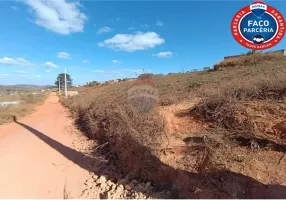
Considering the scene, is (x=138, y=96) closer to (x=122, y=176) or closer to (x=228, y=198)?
(x=122, y=176)

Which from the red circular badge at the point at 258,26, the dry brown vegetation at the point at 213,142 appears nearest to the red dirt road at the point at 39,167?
the dry brown vegetation at the point at 213,142

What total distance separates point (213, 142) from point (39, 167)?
15.8 feet

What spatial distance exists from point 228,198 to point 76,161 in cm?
462

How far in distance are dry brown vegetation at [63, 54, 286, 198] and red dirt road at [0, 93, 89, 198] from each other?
4.14 feet

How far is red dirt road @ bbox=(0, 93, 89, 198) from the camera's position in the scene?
5.22m

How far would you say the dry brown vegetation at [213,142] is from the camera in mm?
3598

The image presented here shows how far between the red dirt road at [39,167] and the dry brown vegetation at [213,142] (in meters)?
1.26

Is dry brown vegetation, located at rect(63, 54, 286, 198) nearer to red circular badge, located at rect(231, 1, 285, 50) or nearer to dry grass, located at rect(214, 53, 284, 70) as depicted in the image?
red circular badge, located at rect(231, 1, 285, 50)

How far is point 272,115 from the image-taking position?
4.60 meters

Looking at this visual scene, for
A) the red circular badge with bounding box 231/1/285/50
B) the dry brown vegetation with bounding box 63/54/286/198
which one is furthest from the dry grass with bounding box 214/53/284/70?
the red circular badge with bounding box 231/1/285/50

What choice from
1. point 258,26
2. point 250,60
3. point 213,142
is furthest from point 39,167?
point 250,60

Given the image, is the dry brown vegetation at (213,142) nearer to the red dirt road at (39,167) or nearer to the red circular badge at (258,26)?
the red dirt road at (39,167)

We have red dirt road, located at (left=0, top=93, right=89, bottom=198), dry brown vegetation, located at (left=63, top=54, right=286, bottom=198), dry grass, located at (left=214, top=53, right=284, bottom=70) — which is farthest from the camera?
dry grass, located at (left=214, top=53, right=284, bottom=70)

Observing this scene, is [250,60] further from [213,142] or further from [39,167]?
[39,167]
